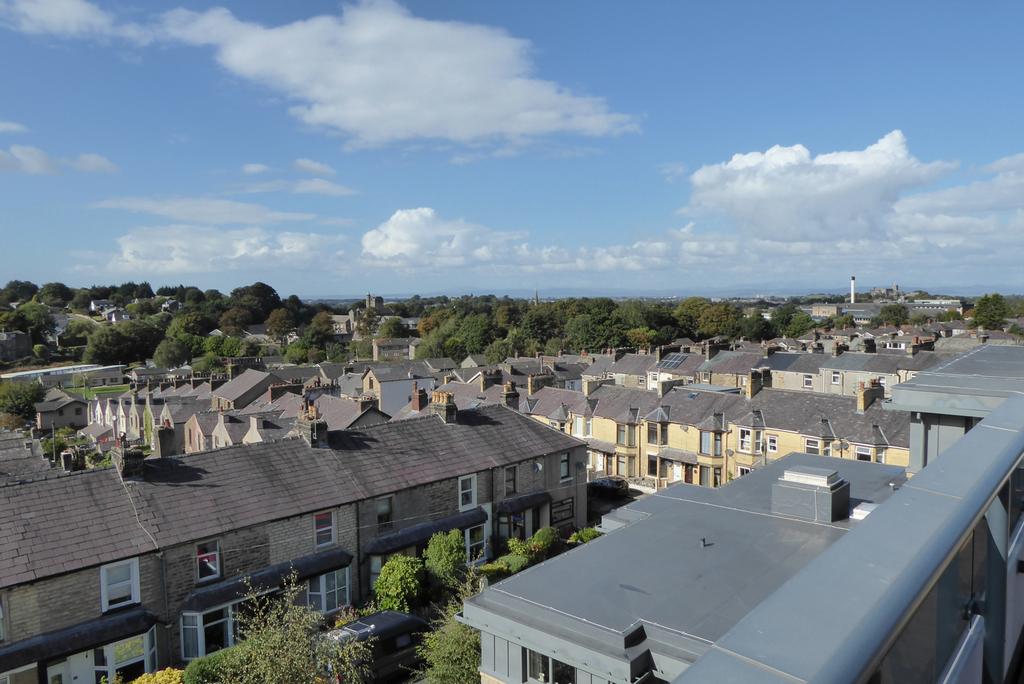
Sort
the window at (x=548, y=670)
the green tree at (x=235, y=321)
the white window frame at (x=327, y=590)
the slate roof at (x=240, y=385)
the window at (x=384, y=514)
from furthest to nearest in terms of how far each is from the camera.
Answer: the green tree at (x=235, y=321) < the slate roof at (x=240, y=385) < the window at (x=384, y=514) < the white window frame at (x=327, y=590) < the window at (x=548, y=670)

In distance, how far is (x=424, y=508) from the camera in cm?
2470

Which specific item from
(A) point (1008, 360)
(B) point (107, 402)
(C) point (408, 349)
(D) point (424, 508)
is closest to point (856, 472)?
(A) point (1008, 360)

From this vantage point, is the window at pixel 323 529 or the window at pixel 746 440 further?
the window at pixel 746 440

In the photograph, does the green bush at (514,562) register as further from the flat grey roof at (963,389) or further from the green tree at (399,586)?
the flat grey roof at (963,389)

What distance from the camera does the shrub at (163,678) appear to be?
15883mm

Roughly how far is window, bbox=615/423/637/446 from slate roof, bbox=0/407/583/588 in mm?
12194

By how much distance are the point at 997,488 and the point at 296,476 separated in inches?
883

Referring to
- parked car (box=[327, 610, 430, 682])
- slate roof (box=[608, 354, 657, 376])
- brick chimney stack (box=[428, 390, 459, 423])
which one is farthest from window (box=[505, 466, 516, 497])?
slate roof (box=[608, 354, 657, 376])

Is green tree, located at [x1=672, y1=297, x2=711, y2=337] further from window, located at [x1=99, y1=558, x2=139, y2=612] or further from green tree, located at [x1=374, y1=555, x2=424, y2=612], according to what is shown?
window, located at [x1=99, y1=558, x2=139, y2=612]

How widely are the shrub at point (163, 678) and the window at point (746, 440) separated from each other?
28353mm

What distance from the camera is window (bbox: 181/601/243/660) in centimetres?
1861

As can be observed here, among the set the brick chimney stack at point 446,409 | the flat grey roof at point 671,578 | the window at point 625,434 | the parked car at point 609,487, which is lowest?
the parked car at point 609,487

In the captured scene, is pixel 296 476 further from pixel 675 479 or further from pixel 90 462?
pixel 90 462

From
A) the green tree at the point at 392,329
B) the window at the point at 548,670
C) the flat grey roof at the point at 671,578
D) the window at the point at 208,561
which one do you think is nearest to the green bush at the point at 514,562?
the window at the point at 208,561
